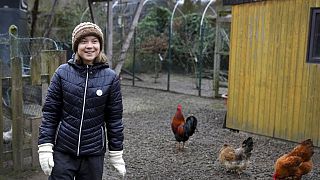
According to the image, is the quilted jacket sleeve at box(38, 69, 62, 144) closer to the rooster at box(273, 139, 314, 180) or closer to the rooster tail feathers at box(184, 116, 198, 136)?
the rooster at box(273, 139, 314, 180)

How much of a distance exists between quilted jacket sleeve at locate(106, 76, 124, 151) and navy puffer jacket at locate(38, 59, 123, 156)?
29 mm

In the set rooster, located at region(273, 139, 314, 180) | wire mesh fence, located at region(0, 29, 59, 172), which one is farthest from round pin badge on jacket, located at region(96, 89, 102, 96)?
rooster, located at region(273, 139, 314, 180)

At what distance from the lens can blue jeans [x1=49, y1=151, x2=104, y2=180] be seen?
10.4ft

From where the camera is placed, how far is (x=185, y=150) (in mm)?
7090

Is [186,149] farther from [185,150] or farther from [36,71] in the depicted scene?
[36,71]

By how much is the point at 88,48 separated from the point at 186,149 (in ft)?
14.2

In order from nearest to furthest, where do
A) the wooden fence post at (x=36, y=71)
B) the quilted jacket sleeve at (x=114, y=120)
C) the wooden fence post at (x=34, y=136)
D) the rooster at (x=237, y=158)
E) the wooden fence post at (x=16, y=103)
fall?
the quilted jacket sleeve at (x=114, y=120), the wooden fence post at (x=16, y=103), the wooden fence post at (x=36, y=71), the wooden fence post at (x=34, y=136), the rooster at (x=237, y=158)

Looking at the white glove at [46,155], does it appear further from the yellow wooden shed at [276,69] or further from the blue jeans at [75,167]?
the yellow wooden shed at [276,69]

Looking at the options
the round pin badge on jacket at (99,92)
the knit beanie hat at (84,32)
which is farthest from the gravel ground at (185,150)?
the knit beanie hat at (84,32)

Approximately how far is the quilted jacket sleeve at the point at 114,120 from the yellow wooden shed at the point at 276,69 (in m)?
4.77

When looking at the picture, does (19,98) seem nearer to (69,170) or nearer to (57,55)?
(57,55)

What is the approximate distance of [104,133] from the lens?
10.9 feet

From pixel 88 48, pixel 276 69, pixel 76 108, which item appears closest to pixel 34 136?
pixel 76 108

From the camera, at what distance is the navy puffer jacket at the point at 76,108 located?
3.15 meters
